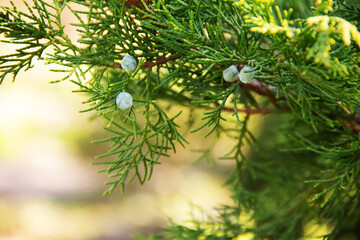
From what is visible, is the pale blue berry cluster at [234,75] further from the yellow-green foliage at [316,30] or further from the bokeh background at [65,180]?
the bokeh background at [65,180]

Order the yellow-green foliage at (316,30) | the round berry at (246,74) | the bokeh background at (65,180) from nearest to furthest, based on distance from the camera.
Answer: the yellow-green foliage at (316,30)
the round berry at (246,74)
the bokeh background at (65,180)

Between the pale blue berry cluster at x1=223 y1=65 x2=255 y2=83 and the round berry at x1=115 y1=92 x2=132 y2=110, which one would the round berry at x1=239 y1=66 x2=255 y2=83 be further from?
the round berry at x1=115 y1=92 x2=132 y2=110

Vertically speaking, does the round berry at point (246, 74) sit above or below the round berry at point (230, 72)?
below

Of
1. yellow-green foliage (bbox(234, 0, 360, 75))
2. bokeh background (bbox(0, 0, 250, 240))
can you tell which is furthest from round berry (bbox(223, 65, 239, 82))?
bokeh background (bbox(0, 0, 250, 240))

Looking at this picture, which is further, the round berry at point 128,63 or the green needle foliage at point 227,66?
the round berry at point 128,63

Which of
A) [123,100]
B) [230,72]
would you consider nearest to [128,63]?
[123,100]

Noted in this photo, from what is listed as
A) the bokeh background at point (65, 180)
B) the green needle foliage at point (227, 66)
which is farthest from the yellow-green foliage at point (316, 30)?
the bokeh background at point (65, 180)

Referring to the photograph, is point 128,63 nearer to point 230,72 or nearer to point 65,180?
point 230,72

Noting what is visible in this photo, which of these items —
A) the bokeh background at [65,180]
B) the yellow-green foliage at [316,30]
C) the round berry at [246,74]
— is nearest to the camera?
the yellow-green foliage at [316,30]

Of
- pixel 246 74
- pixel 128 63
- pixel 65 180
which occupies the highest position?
pixel 128 63

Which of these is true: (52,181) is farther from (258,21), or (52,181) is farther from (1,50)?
(258,21)
